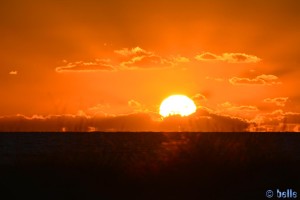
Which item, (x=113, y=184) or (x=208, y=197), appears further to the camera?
(x=113, y=184)

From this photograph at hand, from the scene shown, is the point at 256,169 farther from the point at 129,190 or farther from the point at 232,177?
the point at 129,190

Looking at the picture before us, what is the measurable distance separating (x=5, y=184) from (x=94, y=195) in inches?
261

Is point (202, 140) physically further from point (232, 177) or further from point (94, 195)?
point (94, 195)

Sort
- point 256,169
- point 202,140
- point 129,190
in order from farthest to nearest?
point 202,140
point 256,169
point 129,190

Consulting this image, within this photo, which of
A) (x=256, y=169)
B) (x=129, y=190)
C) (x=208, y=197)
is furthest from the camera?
(x=256, y=169)

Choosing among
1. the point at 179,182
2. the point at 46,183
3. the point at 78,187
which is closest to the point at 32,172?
the point at 46,183

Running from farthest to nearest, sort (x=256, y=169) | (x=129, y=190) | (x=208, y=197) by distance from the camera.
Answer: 1. (x=256, y=169)
2. (x=129, y=190)
3. (x=208, y=197)

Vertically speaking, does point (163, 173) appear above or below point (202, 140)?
below

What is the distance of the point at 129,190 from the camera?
3709 centimetres

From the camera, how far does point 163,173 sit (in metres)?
41.7

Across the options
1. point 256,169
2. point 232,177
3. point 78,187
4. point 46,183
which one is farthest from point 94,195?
point 256,169

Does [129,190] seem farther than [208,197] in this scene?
Yes

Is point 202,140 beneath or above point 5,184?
above

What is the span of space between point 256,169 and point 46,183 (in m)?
14.9
